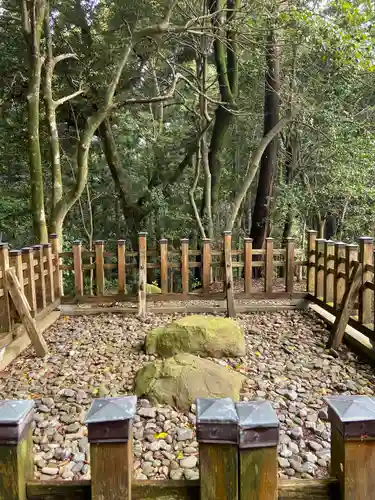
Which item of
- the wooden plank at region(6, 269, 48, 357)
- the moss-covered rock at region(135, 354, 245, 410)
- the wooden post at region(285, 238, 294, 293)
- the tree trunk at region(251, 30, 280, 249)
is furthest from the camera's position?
the tree trunk at region(251, 30, 280, 249)

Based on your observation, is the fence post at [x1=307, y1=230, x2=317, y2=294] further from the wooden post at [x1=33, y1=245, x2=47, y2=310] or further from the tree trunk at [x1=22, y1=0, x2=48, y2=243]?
the tree trunk at [x1=22, y1=0, x2=48, y2=243]

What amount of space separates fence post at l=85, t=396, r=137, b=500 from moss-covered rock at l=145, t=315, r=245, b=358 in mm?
3420

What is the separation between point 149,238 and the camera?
42.1 feet

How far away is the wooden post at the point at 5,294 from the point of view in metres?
4.53

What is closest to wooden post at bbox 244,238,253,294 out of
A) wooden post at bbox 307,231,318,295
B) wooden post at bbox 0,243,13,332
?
wooden post at bbox 307,231,318,295

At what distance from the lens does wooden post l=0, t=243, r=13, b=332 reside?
14.9ft

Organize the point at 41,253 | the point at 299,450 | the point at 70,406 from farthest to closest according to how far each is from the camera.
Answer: the point at 41,253, the point at 70,406, the point at 299,450

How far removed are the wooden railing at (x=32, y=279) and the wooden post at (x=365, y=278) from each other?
4.15 metres

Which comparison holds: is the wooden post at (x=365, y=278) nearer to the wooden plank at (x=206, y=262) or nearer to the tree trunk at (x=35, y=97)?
the wooden plank at (x=206, y=262)

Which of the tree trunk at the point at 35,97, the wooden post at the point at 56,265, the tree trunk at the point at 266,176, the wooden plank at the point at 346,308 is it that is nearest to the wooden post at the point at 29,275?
the wooden post at the point at 56,265

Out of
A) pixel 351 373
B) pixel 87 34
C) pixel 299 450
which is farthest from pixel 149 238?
pixel 299 450

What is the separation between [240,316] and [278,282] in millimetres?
3997

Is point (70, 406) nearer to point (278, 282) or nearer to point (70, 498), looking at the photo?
point (70, 498)

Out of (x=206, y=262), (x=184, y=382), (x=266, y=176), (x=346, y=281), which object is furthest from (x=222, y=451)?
(x=266, y=176)
